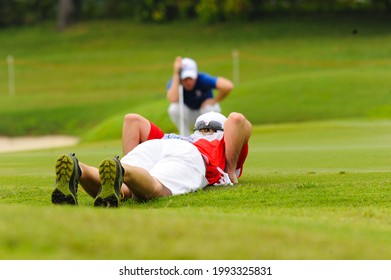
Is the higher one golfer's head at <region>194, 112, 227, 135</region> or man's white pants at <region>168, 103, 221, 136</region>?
golfer's head at <region>194, 112, 227, 135</region>

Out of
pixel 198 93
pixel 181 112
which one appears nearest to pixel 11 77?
pixel 198 93

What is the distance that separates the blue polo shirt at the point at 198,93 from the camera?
1806 cm

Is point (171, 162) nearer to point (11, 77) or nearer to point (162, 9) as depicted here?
point (11, 77)

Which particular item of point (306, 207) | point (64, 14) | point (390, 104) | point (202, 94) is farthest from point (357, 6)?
point (306, 207)

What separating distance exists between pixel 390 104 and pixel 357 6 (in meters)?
24.2

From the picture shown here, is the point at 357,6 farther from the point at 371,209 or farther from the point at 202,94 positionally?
the point at 371,209

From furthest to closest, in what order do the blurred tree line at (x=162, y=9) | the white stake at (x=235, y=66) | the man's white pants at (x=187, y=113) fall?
1. the blurred tree line at (x=162, y=9)
2. the white stake at (x=235, y=66)
3. the man's white pants at (x=187, y=113)

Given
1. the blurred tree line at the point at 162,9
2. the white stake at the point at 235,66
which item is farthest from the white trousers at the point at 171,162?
the blurred tree line at the point at 162,9

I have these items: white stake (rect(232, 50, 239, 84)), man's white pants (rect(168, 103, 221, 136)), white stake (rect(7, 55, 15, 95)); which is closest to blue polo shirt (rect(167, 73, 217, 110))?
man's white pants (rect(168, 103, 221, 136))

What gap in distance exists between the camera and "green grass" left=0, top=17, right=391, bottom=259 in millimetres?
5852

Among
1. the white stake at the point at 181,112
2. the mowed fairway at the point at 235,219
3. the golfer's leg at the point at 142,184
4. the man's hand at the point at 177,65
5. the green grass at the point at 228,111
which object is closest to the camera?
the mowed fairway at the point at 235,219

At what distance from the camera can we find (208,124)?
9.95 metres

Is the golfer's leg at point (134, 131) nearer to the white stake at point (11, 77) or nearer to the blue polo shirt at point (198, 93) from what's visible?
the blue polo shirt at point (198, 93)

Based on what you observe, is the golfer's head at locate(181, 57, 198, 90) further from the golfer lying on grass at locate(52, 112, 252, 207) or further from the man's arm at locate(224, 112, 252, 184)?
Result: the man's arm at locate(224, 112, 252, 184)
